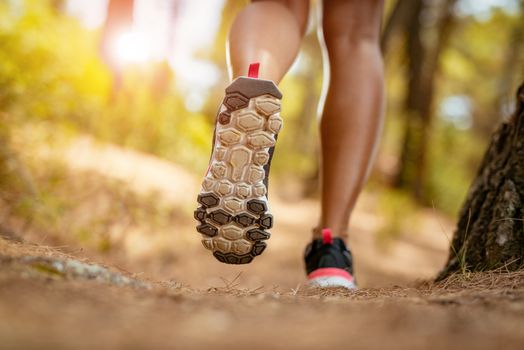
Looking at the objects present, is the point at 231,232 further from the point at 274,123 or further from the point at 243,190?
the point at 274,123

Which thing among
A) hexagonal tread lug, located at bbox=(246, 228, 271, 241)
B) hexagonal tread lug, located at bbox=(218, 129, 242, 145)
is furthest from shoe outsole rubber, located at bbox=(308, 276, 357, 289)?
hexagonal tread lug, located at bbox=(218, 129, 242, 145)

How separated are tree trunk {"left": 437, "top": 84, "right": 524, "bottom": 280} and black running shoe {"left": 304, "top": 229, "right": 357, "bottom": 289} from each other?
0.29m

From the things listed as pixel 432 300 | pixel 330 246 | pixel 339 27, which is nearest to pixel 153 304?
pixel 432 300

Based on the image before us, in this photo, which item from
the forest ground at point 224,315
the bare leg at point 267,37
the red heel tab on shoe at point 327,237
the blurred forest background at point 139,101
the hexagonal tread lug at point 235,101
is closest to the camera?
the forest ground at point 224,315

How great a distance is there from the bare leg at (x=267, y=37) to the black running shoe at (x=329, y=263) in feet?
1.55

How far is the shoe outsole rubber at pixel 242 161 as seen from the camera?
3.80ft

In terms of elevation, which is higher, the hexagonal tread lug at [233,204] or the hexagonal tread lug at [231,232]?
the hexagonal tread lug at [233,204]

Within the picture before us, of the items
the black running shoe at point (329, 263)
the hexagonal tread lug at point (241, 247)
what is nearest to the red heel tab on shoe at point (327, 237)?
the black running shoe at point (329, 263)

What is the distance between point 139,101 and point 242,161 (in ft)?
10.7

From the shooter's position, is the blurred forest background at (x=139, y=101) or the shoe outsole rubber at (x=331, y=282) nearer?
the shoe outsole rubber at (x=331, y=282)

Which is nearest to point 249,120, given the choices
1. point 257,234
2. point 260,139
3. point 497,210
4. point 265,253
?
point 260,139

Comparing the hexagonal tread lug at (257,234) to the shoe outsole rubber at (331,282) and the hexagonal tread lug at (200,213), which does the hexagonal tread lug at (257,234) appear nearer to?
the hexagonal tread lug at (200,213)

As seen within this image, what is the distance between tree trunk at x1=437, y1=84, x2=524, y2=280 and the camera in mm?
1368

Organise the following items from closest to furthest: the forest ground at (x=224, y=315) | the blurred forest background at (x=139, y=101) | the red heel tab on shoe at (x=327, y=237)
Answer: the forest ground at (x=224, y=315) < the red heel tab on shoe at (x=327, y=237) < the blurred forest background at (x=139, y=101)
